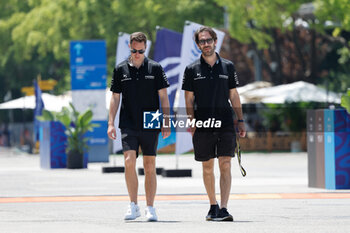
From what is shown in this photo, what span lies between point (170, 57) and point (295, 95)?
18798 mm

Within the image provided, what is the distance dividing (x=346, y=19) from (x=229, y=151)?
73.8 ft

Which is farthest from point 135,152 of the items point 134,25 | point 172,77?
point 134,25

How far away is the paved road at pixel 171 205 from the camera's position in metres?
11.0

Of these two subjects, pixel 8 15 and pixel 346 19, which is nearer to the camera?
pixel 346 19

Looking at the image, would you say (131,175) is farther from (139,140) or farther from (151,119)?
(151,119)

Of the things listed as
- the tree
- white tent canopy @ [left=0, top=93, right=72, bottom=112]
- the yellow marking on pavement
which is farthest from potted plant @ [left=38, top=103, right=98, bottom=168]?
the tree

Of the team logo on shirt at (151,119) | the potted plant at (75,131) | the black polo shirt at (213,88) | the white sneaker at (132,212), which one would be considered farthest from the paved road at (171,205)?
the potted plant at (75,131)

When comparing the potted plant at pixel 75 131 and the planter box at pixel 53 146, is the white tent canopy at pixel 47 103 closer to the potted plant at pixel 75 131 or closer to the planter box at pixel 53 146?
the planter box at pixel 53 146

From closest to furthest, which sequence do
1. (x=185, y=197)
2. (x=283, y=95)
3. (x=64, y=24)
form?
1. (x=185, y=197)
2. (x=283, y=95)
3. (x=64, y=24)

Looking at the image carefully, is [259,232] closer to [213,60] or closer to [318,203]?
[213,60]

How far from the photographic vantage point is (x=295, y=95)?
4138 cm

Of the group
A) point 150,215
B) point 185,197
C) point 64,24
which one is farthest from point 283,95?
point 150,215

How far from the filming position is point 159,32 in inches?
930

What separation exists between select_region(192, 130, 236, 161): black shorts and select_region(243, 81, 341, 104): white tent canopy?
29197mm
